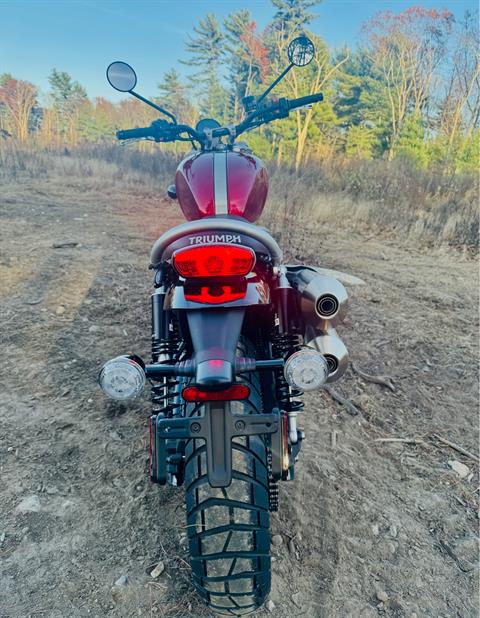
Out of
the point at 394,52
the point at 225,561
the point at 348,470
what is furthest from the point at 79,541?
the point at 394,52

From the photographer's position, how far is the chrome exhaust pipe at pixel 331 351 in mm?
1571

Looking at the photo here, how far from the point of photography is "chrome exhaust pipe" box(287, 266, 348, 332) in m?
1.53

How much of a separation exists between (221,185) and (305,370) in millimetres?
1025

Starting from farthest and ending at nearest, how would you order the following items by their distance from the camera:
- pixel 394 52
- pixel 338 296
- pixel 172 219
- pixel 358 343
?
pixel 394 52 < pixel 172 219 < pixel 358 343 < pixel 338 296

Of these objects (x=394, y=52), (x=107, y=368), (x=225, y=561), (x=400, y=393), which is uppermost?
(x=394, y=52)

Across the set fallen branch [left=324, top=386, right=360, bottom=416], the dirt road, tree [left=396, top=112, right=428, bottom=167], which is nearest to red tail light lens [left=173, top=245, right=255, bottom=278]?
the dirt road

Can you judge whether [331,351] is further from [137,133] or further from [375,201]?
[375,201]

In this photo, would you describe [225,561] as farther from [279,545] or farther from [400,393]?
[400,393]

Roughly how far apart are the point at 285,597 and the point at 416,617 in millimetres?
469

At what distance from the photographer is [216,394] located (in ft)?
3.44

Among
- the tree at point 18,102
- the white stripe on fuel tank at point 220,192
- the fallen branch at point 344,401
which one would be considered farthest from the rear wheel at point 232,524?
the tree at point 18,102

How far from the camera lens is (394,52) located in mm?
21047

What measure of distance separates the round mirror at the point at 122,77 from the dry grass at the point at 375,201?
12.5ft

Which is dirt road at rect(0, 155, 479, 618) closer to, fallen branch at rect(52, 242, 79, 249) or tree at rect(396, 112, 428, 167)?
fallen branch at rect(52, 242, 79, 249)
